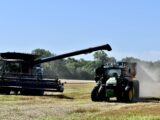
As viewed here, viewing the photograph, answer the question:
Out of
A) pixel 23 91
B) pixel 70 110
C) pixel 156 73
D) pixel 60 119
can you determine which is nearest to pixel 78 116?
pixel 60 119

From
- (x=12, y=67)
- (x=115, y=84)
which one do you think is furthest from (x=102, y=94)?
(x=12, y=67)

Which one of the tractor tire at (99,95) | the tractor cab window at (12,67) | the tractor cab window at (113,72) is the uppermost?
the tractor cab window at (12,67)

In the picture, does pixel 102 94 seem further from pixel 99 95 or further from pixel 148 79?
pixel 148 79

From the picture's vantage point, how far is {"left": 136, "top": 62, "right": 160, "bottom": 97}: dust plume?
4750 cm

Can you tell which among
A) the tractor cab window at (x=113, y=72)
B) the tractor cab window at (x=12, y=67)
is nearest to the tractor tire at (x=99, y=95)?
the tractor cab window at (x=113, y=72)

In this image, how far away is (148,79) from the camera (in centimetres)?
5172

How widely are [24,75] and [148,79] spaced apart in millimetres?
12949

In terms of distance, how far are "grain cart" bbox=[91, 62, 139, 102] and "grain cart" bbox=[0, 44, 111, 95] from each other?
18.4ft

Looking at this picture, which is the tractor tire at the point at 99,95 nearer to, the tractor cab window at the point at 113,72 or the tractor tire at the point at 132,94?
the tractor cab window at the point at 113,72

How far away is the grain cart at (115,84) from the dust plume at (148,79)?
26.5 ft

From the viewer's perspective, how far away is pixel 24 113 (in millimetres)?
25578

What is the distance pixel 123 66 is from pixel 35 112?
1307 centimetres

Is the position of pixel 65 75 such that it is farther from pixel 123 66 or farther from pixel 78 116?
pixel 78 116

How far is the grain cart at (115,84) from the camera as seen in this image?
120ft
